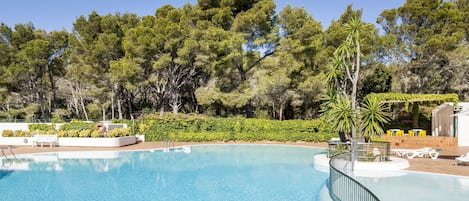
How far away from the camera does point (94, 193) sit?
35.2ft

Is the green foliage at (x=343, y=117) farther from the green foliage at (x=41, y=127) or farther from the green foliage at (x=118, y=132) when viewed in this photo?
the green foliage at (x=41, y=127)

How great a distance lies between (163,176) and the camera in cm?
1358

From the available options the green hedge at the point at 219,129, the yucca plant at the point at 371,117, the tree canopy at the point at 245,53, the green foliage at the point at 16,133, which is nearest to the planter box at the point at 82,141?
the green foliage at the point at 16,133

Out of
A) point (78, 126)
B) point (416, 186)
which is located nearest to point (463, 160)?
point (416, 186)

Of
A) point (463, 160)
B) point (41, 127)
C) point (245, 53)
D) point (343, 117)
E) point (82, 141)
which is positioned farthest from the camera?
point (245, 53)

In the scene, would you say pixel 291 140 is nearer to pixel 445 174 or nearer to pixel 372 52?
pixel 372 52

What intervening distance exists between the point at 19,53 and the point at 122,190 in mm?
25709

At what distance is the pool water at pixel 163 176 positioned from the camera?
10.5 metres

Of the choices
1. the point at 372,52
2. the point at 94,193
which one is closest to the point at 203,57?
the point at 372,52

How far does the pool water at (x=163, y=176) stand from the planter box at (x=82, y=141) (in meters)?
2.08

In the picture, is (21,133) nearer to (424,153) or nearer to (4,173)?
(4,173)

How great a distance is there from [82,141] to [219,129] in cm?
879

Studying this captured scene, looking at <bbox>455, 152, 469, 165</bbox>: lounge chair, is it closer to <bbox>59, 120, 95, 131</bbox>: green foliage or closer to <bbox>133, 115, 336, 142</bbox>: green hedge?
<bbox>133, 115, 336, 142</bbox>: green hedge

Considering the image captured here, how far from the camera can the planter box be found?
858 inches
